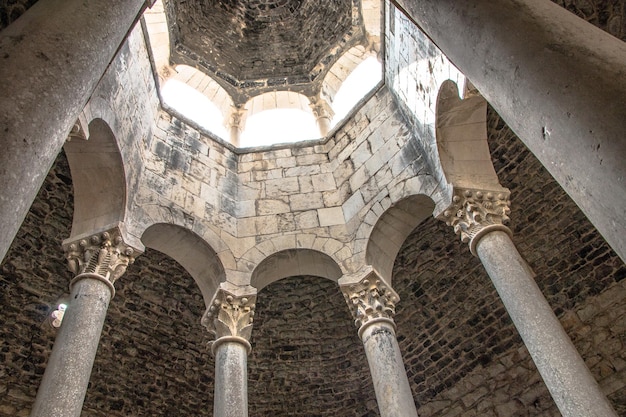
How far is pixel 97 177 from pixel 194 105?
13.0 ft

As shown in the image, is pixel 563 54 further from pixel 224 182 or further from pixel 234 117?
pixel 234 117

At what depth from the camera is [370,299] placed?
7.24m

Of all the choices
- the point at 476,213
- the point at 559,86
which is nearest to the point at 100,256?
the point at 476,213

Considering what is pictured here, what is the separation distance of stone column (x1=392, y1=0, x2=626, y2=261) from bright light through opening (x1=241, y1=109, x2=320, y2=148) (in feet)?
24.2

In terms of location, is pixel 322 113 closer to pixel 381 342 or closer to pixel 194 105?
pixel 194 105

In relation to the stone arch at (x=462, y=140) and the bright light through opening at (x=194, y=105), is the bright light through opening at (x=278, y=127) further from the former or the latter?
the stone arch at (x=462, y=140)

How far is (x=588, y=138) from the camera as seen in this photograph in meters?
2.39

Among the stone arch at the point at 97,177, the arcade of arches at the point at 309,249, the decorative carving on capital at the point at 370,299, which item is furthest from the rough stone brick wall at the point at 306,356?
the stone arch at the point at 97,177

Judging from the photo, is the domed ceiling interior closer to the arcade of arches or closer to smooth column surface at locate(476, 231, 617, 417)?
the arcade of arches

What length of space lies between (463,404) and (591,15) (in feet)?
20.3

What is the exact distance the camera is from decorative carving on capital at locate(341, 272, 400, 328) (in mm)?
7076

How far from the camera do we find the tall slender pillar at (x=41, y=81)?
2350mm

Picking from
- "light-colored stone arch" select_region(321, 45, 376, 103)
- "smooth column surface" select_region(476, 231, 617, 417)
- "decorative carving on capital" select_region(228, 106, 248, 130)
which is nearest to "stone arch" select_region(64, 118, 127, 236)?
"decorative carving on capital" select_region(228, 106, 248, 130)

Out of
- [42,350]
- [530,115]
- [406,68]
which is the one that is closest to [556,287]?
[406,68]
